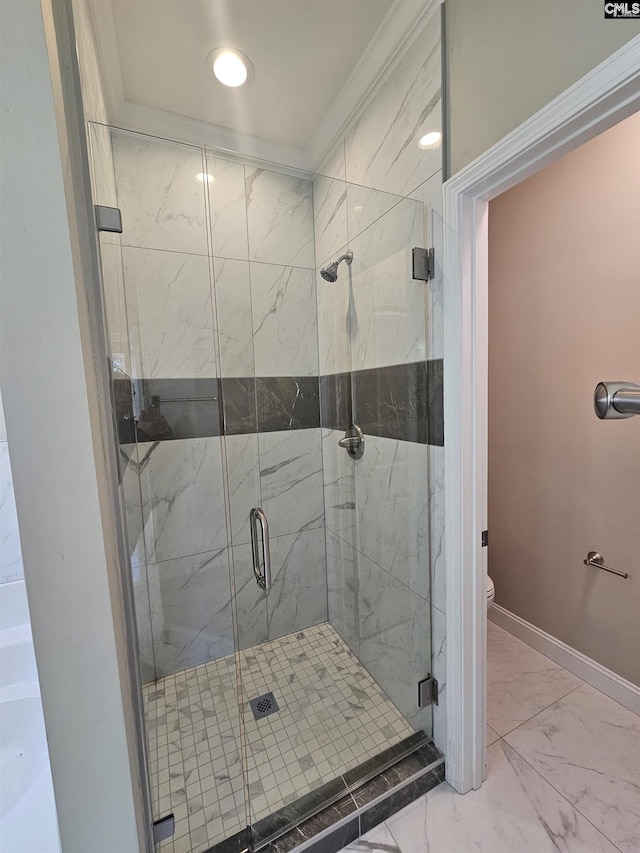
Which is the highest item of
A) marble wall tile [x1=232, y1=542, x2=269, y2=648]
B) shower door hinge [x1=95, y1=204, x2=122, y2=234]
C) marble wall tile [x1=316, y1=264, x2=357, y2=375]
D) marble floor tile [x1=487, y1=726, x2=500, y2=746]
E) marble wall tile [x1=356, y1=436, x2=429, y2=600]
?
shower door hinge [x1=95, y1=204, x2=122, y2=234]

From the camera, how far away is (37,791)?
99 cm

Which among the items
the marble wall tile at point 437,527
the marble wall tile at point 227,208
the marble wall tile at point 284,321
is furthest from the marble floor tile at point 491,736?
the marble wall tile at point 227,208

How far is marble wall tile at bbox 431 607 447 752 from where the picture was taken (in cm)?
129

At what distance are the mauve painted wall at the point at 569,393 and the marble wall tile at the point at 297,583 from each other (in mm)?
1080

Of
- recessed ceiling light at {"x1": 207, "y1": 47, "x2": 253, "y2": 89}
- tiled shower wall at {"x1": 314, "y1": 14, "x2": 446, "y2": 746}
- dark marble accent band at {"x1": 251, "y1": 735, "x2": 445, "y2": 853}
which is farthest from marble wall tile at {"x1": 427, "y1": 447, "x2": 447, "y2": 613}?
recessed ceiling light at {"x1": 207, "y1": 47, "x2": 253, "y2": 89}

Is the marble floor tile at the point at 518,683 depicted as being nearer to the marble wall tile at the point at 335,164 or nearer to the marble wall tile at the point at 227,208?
the marble wall tile at the point at 227,208

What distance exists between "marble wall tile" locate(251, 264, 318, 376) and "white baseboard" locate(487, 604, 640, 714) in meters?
1.83

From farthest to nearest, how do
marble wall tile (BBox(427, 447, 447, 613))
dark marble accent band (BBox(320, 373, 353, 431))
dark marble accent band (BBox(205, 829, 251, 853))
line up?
1. dark marble accent band (BBox(320, 373, 353, 431))
2. marble wall tile (BBox(427, 447, 447, 613))
3. dark marble accent band (BBox(205, 829, 251, 853))

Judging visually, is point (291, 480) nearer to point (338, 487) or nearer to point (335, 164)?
point (338, 487)

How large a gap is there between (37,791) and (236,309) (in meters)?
1.78

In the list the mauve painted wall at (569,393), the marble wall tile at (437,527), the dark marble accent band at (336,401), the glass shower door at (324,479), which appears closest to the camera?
the marble wall tile at (437,527)

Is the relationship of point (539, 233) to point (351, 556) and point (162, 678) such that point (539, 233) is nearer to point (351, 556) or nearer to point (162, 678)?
point (351, 556)

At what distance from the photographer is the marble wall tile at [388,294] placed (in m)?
1.31

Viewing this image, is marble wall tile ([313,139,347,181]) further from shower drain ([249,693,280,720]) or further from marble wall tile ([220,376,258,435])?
shower drain ([249,693,280,720])
